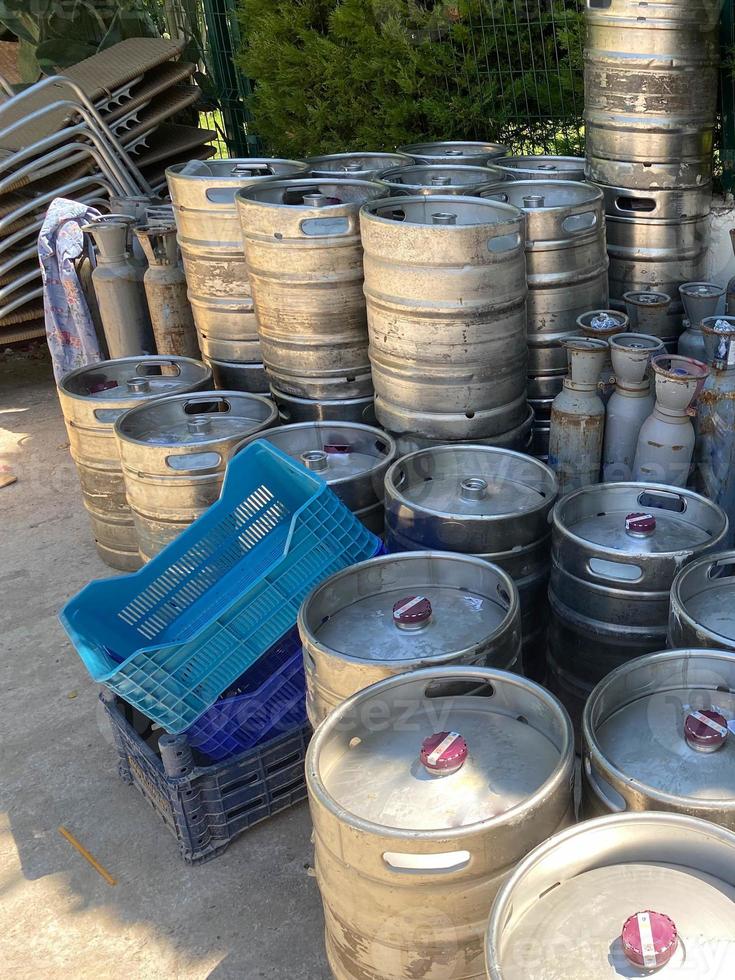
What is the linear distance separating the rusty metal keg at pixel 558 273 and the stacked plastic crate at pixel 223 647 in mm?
1062

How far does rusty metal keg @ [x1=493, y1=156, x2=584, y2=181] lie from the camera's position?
368 centimetres

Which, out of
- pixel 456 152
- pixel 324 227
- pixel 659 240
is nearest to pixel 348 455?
pixel 324 227

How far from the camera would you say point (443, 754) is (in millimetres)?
1648

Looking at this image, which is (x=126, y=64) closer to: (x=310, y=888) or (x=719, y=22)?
(x=719, y=22)

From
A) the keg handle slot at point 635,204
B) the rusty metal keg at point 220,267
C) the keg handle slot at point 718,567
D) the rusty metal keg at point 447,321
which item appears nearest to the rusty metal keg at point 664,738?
the keg handle slot at point 718,567

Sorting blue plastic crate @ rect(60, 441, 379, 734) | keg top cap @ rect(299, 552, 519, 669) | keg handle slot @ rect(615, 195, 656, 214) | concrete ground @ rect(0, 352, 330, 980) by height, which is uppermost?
keg handle slot @ rect(615, 195, 656, 214)

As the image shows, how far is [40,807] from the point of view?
277 cm

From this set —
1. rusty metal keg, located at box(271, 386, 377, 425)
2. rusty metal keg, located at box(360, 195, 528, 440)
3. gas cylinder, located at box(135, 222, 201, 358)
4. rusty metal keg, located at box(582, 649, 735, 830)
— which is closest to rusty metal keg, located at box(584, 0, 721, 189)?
rusty metal keg, located at box(360, 195, 528, 440)

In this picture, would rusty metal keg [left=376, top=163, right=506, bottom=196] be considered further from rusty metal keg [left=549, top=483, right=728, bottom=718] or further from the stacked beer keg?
rusty metal keg [left=549, top=483, right=728, bottom=718]

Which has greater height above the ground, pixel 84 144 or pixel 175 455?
pixel 84 144

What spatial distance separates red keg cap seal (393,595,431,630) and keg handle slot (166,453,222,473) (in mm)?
1192

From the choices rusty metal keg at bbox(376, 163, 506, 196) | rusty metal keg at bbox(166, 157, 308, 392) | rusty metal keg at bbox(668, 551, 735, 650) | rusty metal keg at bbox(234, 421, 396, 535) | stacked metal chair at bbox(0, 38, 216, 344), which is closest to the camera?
rusty metal keg at bbox(668, 551, 735, 650)

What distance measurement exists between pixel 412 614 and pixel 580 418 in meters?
1.06

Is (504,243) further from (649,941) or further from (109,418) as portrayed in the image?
(649,941)
